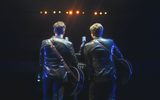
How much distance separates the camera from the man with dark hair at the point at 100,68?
28.6ft

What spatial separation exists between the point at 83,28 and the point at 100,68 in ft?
11.8

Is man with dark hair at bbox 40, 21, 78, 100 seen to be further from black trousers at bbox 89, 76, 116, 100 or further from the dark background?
the dark background

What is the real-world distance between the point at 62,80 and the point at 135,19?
4402 mm

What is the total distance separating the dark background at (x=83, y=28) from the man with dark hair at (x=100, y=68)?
2782mm

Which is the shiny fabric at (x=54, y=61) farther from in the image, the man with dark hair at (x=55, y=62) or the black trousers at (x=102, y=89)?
the black trousers at (x=102, y=89)

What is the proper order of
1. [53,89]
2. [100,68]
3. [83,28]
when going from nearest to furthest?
[53,89] < [100,68] < [83,28]

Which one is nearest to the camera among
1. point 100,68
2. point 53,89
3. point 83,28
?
point 53,89

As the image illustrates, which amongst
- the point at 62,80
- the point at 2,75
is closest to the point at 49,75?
the point at 62,80

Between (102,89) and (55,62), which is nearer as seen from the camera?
(55,62)

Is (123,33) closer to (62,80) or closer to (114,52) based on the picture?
(114,52)

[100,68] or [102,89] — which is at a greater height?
[100,68]

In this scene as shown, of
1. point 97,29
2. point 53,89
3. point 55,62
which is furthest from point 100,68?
point 53,89

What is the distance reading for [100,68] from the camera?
28.6ft

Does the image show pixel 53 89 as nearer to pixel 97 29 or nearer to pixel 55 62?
pixel 55 62
